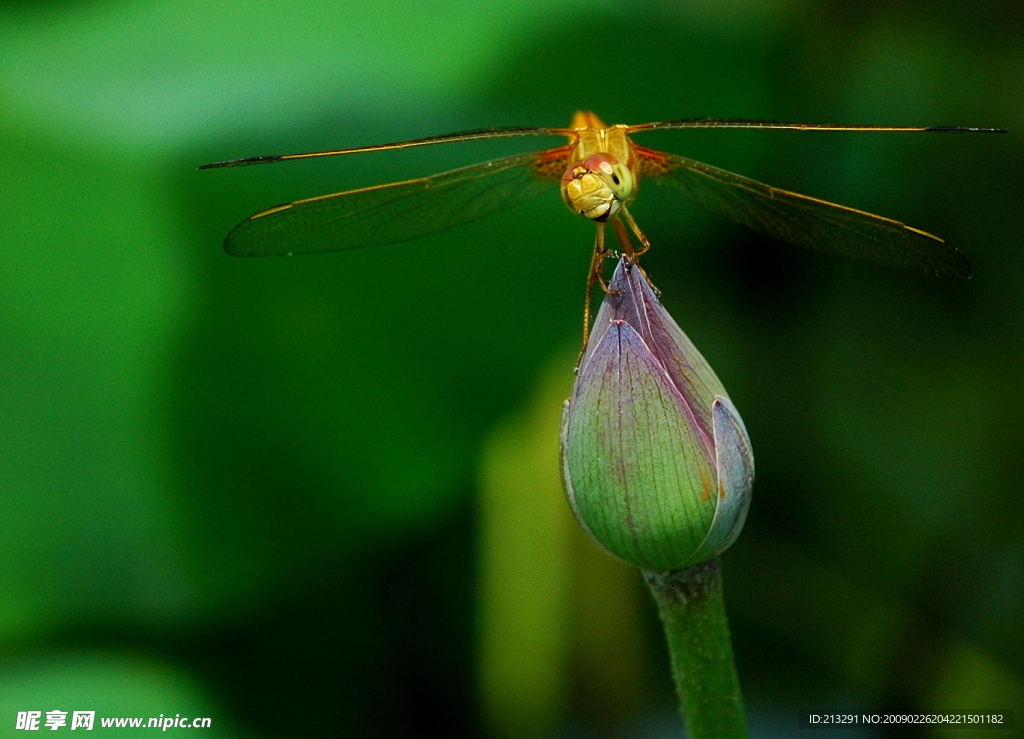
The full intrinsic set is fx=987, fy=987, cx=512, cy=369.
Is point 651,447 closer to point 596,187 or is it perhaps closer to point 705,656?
point 705,656

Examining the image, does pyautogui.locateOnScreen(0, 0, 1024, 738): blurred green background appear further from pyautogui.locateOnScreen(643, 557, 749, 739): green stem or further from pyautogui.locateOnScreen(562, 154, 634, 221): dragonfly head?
pyautogui.locateOnScreen(643, 557, 749, 739): green stem

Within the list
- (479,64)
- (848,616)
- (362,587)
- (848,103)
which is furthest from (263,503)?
(848,103)

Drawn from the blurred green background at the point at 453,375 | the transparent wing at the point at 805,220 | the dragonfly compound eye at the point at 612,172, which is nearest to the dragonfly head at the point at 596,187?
the dragonfly compound eye at the point at 612,172

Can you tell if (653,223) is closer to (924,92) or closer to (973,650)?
(924,92)

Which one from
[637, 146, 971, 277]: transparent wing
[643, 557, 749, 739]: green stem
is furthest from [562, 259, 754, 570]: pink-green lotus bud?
[637, 146, 971, 277]: transparent wing

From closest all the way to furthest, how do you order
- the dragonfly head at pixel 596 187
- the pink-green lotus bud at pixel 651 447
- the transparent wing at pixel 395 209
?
the pink-green lotus bud at pixel 651 447 → the dragonfly head at pixel 596 187 → the transparent wing at pixel 395 209

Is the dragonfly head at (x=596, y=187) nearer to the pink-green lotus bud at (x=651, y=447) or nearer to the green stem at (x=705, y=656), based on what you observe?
the pink-green lotus bud at (x=651, y=447)
